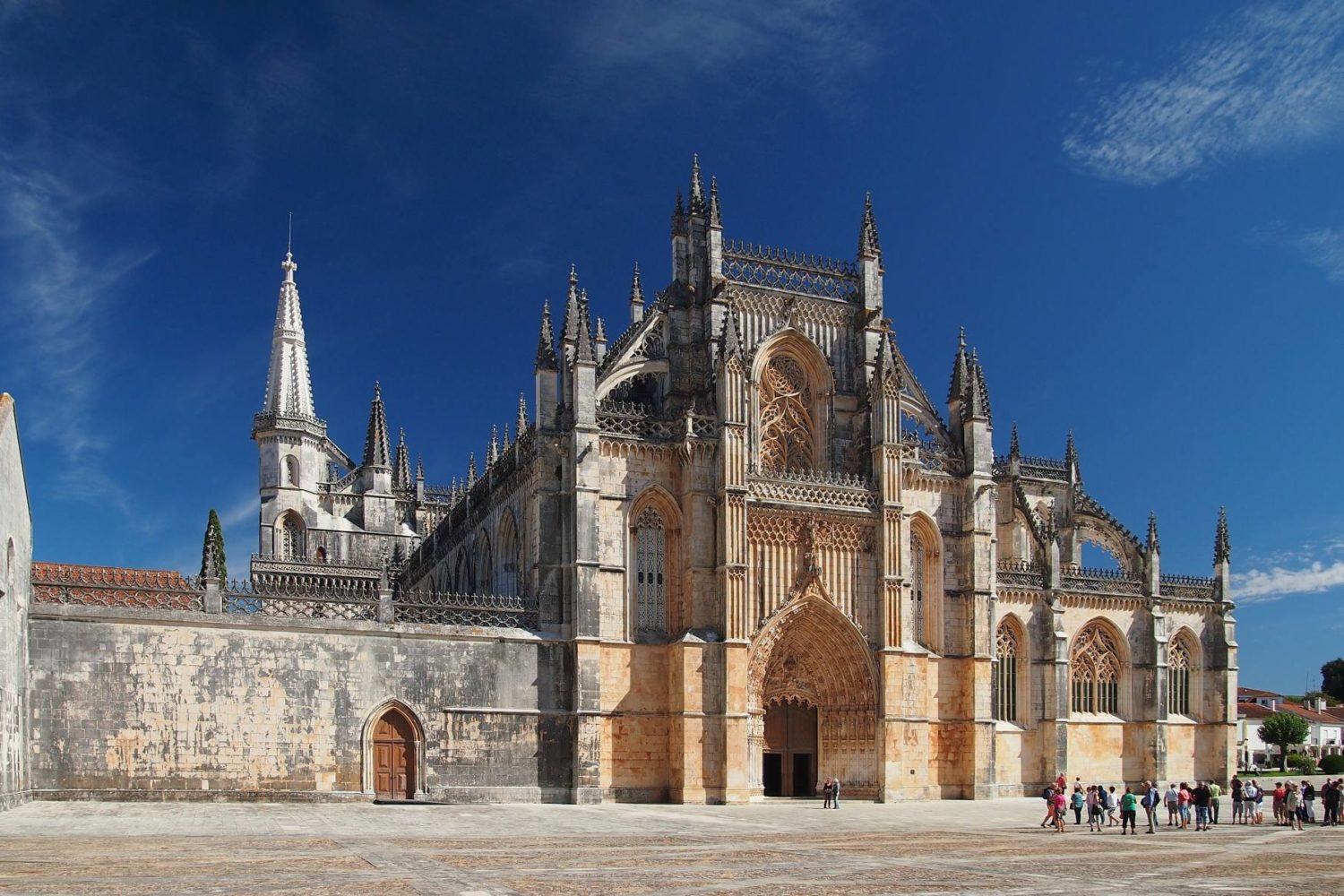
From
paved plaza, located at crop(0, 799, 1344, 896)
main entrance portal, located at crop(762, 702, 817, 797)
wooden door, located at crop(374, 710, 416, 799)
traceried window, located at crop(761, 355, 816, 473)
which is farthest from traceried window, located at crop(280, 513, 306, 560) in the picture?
paved plaza, located at crop(0, 799, 1344, 896)

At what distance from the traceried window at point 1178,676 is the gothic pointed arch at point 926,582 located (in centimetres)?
1382

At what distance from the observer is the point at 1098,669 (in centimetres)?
5119

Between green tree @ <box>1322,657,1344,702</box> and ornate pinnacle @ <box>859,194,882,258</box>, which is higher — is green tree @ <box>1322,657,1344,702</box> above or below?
below

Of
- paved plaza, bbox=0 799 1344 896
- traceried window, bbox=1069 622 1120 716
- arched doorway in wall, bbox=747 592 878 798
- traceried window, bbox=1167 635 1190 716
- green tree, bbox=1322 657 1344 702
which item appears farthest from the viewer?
green tree, bbox=1322 657 1344 702

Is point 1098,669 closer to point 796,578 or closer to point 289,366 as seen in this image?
point 796,578

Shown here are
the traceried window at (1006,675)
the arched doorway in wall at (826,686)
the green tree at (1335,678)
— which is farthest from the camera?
the green tree at (1335,678)

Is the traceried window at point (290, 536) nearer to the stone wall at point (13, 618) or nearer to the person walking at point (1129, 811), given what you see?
the stone wall at point (13, 618)

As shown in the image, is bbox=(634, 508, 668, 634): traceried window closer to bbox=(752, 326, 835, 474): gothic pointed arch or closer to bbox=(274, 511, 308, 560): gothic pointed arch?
bbox=(752, 326, 835, 474): gothic pointed arch

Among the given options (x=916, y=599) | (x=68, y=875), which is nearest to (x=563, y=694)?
(x=916, y=599)

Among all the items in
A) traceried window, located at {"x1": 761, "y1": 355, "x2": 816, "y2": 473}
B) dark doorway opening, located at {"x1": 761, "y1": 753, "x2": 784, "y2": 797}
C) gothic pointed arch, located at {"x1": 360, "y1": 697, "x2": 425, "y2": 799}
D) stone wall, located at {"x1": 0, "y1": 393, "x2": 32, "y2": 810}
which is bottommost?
dark doorway opening, located at {"x1": 761, "y1": 753, "x2": 784, "y2": 797}

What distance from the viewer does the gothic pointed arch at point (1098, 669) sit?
50750 mm

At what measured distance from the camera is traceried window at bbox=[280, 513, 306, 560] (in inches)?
2672

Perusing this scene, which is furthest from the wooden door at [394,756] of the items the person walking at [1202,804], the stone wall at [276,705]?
the person walking at [1202,804]

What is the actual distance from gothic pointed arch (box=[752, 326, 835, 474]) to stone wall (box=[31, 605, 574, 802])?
1071 centimetres
